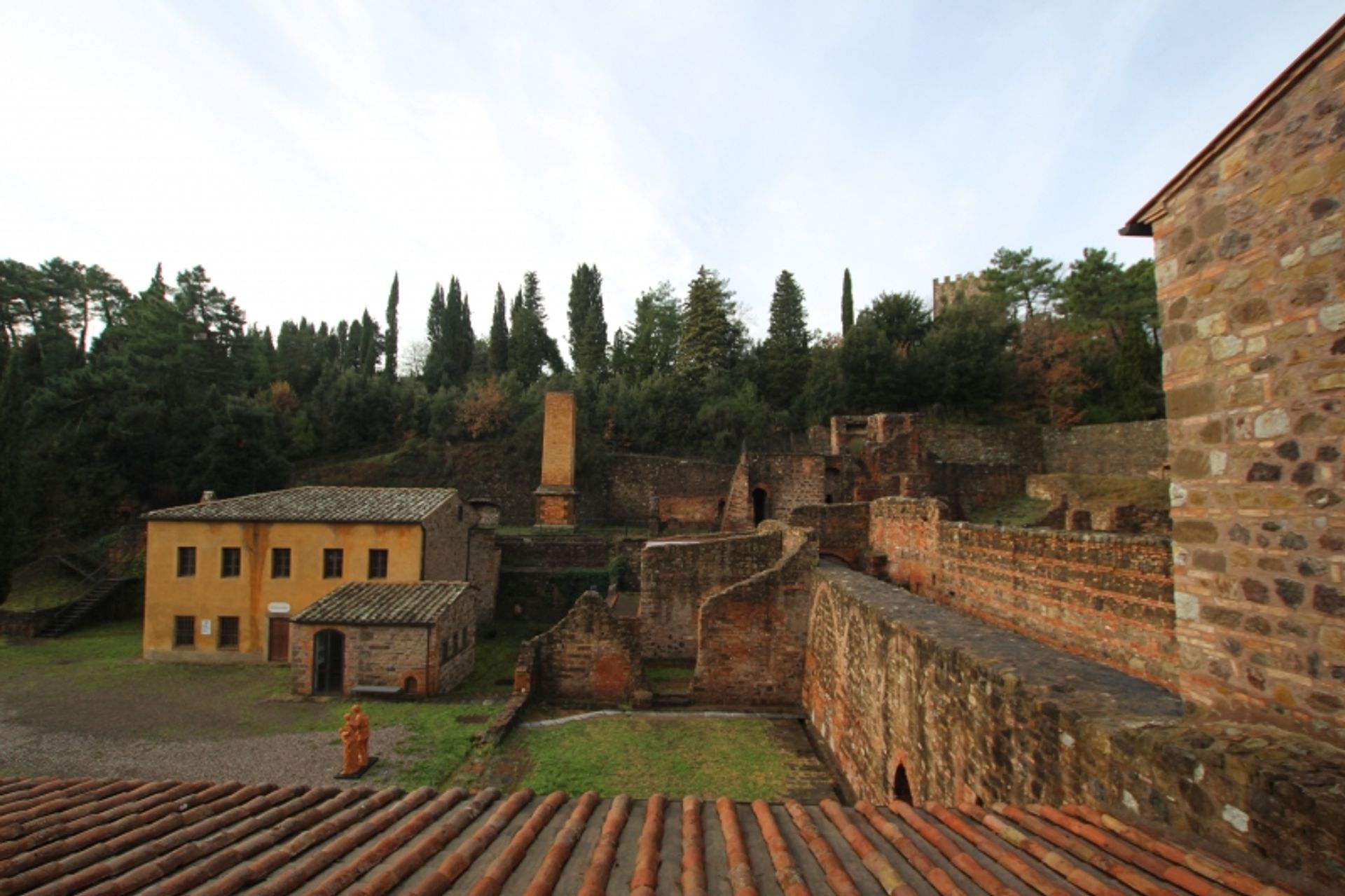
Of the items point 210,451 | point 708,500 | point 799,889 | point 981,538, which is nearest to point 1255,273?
point 799,889

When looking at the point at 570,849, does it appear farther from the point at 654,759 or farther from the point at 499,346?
the point at 499,346

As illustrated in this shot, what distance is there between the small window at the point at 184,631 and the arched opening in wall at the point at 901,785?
58.8 feet

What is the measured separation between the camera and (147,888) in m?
2.60

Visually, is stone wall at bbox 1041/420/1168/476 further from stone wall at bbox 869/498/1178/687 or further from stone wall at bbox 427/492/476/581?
stone wall at bbox 427/492/476/581

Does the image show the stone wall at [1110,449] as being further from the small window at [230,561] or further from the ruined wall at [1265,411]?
the small window at [230,561]

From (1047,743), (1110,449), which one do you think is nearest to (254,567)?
(1047,743)

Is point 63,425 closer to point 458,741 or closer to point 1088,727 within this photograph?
point 458,741

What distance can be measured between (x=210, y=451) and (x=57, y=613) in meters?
10.0

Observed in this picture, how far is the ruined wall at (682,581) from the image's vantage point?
15.0 m

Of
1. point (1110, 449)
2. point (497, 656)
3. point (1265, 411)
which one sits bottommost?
point (497, 656)

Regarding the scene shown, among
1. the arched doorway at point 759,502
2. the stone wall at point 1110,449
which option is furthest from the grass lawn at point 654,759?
the stone wall at point 1110,449

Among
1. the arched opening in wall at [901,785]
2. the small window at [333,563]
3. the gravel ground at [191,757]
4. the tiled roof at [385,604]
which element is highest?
the small window at [333,563]

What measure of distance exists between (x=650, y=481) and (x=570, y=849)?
99.7ft

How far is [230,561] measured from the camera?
691 inches
